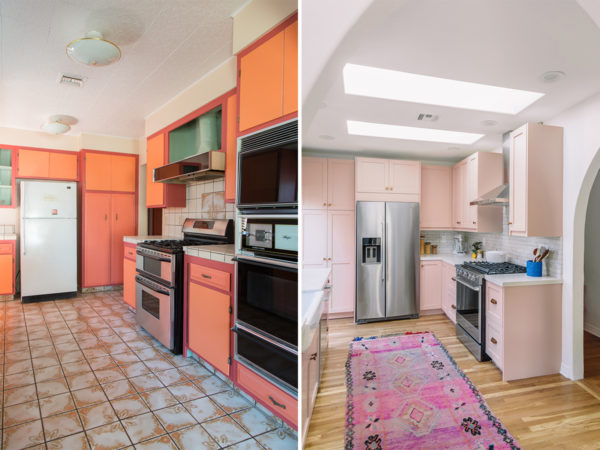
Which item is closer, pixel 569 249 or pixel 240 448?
pixel 240 448

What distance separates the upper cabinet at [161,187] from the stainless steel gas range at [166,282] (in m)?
0.52

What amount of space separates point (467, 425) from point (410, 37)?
210 centimetres

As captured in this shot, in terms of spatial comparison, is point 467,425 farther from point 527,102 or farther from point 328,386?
point 527,102

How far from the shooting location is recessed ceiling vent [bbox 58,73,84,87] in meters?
2.77

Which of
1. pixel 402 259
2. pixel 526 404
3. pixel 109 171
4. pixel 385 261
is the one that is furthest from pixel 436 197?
pixel 109 171

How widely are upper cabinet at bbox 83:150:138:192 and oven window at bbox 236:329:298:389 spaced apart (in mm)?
3886

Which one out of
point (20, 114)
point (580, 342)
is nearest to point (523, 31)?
point (580, 342)

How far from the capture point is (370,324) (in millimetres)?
3658

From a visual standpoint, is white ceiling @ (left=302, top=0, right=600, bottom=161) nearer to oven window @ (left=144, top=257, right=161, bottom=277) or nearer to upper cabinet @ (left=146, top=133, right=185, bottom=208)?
oven window @ (left=144, top=257, right=161, bottom=277)

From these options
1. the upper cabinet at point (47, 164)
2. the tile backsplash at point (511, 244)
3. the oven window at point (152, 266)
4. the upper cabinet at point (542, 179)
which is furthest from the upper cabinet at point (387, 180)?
the upper cabinet at point (47, 164)

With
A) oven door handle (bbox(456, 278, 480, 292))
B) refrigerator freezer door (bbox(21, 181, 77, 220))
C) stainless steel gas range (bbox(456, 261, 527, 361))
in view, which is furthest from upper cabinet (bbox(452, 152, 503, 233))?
refrigerator freezer door (bbox(21, 181, 77, 220))

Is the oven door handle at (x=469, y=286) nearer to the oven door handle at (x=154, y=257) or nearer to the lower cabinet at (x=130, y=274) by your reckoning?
the oven door handle at (x=154, y=257)

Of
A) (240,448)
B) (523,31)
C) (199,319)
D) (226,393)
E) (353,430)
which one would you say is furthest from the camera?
(199,319)

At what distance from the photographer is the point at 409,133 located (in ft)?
11.4
